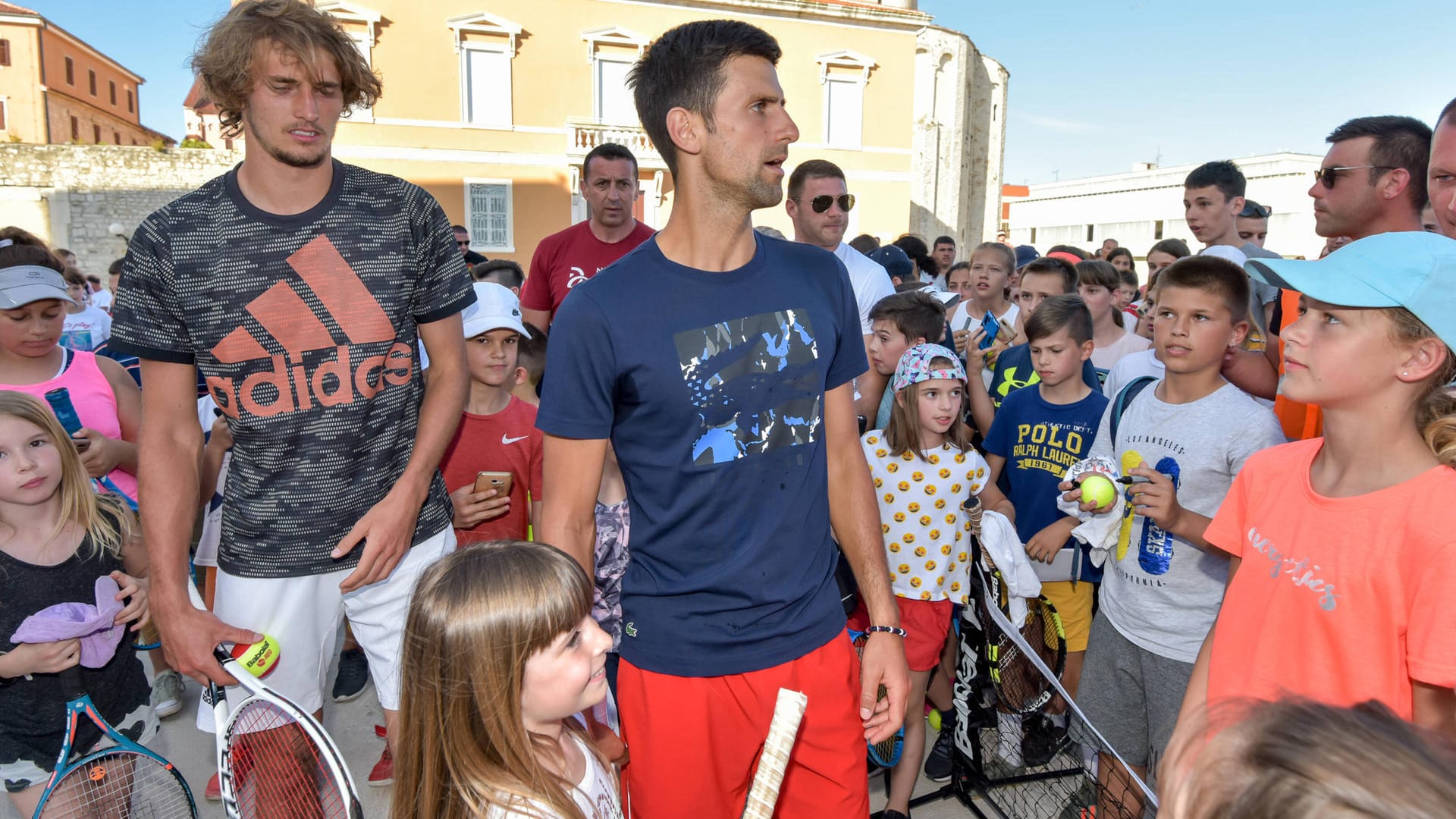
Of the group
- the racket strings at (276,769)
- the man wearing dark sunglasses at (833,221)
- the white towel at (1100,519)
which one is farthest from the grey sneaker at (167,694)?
the white towel at (1100,519)

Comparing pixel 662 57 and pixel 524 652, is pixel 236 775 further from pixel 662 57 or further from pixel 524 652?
pixel 662 57

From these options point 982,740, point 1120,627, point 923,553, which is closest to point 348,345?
point 923,553

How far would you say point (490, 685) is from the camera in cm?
155

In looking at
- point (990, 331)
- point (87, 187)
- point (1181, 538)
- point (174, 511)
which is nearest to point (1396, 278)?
point (1181, 538)

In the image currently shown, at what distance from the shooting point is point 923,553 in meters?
3.37

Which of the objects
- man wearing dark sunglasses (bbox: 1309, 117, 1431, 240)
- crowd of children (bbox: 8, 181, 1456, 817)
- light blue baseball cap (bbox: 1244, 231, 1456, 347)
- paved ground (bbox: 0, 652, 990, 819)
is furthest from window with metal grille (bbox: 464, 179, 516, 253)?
light blue baseball cap (bbox: 1244, 231, 1456, 347)

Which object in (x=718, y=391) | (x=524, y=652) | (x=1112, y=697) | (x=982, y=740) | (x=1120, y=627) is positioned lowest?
(x=982, y=740)

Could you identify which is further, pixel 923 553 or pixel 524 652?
pixel 923 553

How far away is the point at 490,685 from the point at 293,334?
1.19 meters

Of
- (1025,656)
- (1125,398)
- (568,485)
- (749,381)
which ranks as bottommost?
(1025,656)

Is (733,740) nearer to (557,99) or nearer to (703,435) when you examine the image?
(703,435)

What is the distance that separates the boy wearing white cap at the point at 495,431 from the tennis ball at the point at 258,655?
132 cm

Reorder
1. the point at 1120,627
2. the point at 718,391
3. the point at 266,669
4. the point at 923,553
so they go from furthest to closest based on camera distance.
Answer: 1. the point at 923,553
2. the point at 1120,627
3. the point at 266,669
4. the point at 718,391

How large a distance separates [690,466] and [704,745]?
0.68 metres
